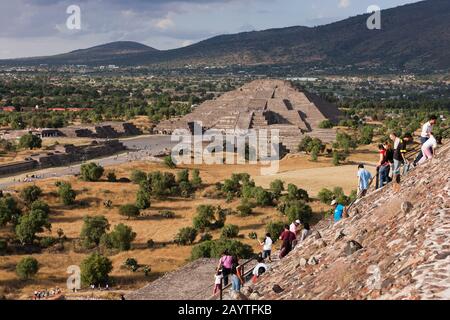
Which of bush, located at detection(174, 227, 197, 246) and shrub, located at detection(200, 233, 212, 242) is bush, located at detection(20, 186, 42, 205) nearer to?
bush, located at detection(174, 227, 197, 246)

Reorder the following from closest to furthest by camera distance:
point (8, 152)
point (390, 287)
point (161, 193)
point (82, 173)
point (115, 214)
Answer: point (390, 287) < point (115, 214) < point (161, 193) < point (82, 173) < point (8, 152)

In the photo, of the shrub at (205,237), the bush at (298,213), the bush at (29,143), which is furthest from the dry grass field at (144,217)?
the bush at (29,143)

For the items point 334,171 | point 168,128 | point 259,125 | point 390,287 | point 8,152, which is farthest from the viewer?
point 168,128

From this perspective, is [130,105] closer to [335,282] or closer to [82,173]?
[82,173]

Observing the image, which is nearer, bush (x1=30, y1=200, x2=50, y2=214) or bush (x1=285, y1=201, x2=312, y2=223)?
bush (x1=285, y1=201, x2=312, y2=223)

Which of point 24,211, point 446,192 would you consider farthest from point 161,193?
point 446,192

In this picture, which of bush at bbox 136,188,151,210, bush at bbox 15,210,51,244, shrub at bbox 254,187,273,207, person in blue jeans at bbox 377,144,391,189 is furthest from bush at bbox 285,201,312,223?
person in blue jeans at bbox 377,144,391,189
